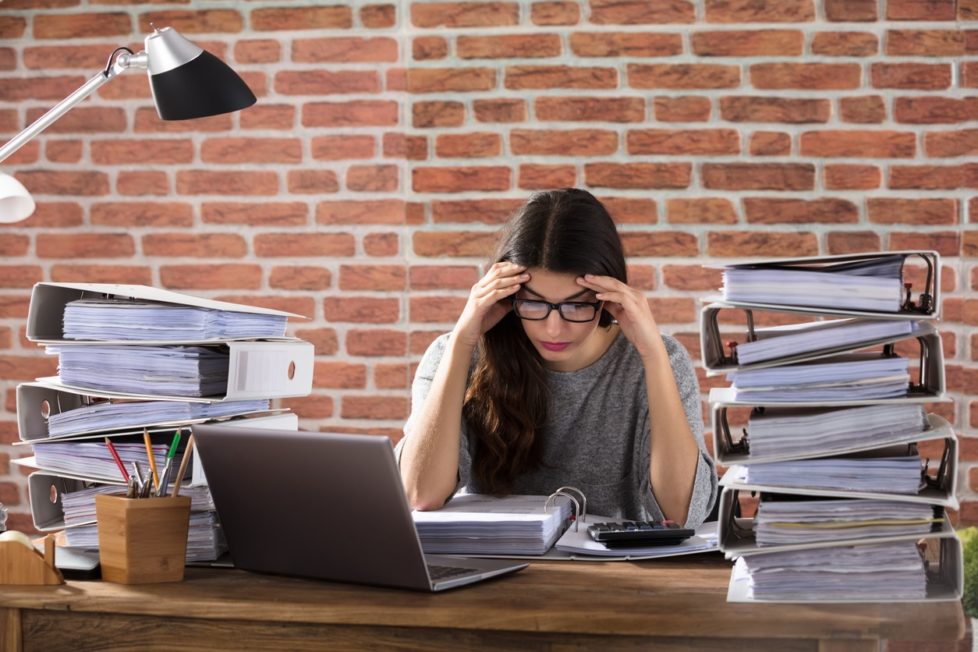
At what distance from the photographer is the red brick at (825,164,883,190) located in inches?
96.1

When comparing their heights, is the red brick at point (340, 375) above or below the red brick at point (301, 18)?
below

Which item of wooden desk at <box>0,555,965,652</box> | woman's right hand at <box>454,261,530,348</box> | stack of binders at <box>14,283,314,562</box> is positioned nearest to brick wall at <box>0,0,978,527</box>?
woman's right hand at <box>454,261,530,348</box>

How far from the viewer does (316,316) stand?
2611 mm

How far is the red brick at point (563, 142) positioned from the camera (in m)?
2.50

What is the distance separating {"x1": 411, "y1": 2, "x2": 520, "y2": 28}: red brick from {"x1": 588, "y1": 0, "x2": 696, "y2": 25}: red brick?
19cm

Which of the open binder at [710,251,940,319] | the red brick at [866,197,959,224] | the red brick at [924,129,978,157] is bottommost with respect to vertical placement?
the open binder at [710,251,940,319]

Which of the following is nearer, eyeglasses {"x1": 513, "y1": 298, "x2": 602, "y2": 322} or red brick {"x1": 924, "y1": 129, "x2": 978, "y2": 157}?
eyeglasses {"x1": 513, "y1": 298, "x2": 602, "y2": 322}

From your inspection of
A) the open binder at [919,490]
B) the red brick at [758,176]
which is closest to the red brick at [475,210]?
the red brick at [758,176]

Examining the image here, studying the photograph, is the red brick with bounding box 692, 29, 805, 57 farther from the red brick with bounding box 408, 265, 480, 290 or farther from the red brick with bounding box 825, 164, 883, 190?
the red brick with bounding box 408, 265, 480, 290

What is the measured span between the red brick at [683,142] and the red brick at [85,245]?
1.27m

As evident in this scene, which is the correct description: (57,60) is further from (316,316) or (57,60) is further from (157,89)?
(157,89)

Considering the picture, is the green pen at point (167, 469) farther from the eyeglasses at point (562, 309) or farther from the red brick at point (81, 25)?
the red brick at point (81, 25)

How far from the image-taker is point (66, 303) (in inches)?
59.5

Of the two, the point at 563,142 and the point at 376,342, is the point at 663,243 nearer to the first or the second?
the point at 563,142
